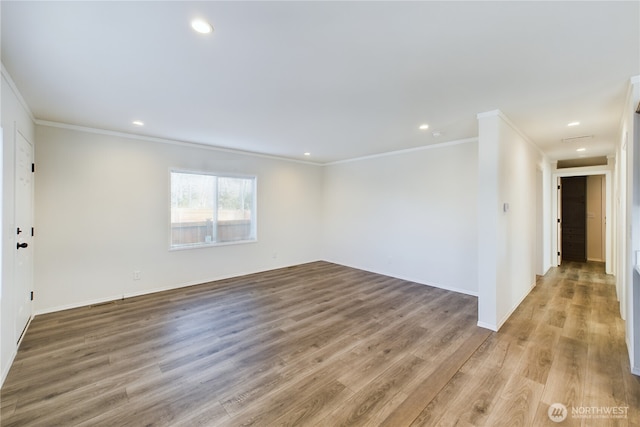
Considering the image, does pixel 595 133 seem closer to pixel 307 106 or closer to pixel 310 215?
pixel 307 106

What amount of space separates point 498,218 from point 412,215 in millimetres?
1987

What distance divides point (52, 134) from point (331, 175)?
4965 mm

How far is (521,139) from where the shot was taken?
3.86 m

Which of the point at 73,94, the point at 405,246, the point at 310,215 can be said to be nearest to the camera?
the point at 73,94

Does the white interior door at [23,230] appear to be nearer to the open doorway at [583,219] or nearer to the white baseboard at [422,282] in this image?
the white baseboard at [422,282]

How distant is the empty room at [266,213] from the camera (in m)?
1.75

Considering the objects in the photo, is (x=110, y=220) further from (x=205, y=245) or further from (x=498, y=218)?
(x=498, y=218)

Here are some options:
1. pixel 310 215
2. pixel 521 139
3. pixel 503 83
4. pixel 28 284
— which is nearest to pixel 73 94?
pixel 28 284

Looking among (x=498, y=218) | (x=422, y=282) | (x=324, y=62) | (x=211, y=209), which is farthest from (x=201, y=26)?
(x=422, y=282)

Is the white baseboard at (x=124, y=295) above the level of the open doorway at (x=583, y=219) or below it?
below

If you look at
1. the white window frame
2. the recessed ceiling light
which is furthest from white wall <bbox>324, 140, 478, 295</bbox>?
the recessed ceiling light

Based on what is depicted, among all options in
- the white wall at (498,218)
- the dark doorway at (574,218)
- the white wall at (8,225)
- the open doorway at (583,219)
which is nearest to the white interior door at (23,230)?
the white wall at (8,225)

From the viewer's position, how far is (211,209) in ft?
16.7

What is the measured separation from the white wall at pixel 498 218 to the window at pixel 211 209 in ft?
13.6
